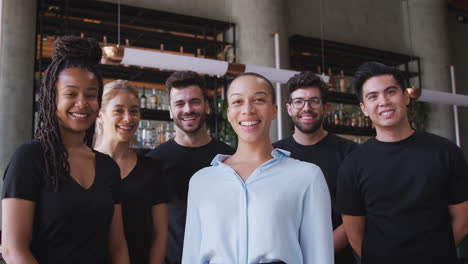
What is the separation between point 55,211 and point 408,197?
128cm

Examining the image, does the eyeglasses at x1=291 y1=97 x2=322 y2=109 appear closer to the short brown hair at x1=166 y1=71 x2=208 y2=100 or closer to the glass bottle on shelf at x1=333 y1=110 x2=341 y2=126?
the short brown hair at x1=166 y1=71 x2=208 y2=100

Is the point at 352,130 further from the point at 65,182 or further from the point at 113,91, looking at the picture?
the point at 65,182

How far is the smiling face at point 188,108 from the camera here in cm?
228

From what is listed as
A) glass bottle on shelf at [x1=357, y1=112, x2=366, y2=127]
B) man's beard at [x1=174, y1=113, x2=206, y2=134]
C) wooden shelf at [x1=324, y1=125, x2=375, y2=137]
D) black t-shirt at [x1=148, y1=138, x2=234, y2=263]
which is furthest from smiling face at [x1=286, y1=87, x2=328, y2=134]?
glass bottle on shelf at [x1=357, y1=112, x2=366, y2=127]

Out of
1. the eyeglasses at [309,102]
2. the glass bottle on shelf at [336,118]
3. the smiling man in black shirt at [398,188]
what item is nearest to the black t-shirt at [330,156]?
the eyeglasses at [309,102]

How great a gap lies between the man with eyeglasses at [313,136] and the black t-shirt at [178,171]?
375 millimetres

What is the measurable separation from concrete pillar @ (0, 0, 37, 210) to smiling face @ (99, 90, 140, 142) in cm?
293

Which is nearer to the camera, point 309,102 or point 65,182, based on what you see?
point 65,182

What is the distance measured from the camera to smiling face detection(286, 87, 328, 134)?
244cm

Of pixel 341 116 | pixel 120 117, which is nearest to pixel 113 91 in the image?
pixel 120 117

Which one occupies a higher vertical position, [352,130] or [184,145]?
[352,130]

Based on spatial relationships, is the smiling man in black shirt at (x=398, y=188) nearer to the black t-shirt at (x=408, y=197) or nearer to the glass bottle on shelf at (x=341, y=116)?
the black t-shirt at (x=408, y=197)

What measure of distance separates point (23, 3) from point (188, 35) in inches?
81.0

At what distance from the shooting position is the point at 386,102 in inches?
76.0
